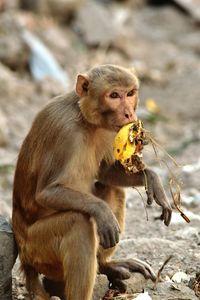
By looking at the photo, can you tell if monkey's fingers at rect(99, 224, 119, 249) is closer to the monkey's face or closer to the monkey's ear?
the monkey's face

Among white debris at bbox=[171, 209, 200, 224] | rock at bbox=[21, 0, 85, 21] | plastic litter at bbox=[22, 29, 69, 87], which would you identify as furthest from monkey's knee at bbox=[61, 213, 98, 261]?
rock at bbox=[21, 0, 85, 21]

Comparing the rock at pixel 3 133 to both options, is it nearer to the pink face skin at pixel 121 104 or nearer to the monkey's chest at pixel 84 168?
the monkey's chest at pixel 84 168

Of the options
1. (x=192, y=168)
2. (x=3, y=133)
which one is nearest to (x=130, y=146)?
(x=192, y=168)

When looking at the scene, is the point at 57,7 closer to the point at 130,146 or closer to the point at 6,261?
the point at 130,146

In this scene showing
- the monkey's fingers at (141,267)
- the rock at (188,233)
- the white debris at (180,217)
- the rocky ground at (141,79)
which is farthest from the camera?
the white debris at (180,217)

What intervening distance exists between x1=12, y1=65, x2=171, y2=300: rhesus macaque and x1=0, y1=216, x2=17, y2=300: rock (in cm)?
9

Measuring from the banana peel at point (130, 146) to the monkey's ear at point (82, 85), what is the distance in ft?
1.36

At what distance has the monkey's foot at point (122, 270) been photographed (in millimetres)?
6180

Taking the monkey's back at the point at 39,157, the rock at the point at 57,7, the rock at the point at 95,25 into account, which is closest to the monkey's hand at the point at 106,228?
the monkey's back at the point at 39,157

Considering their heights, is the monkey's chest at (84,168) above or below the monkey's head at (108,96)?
below

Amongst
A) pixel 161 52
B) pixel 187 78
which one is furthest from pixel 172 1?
pixel 187 78

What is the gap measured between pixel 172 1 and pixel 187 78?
19.5 ft

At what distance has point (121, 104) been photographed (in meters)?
5.82

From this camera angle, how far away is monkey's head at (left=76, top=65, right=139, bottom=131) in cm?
583
